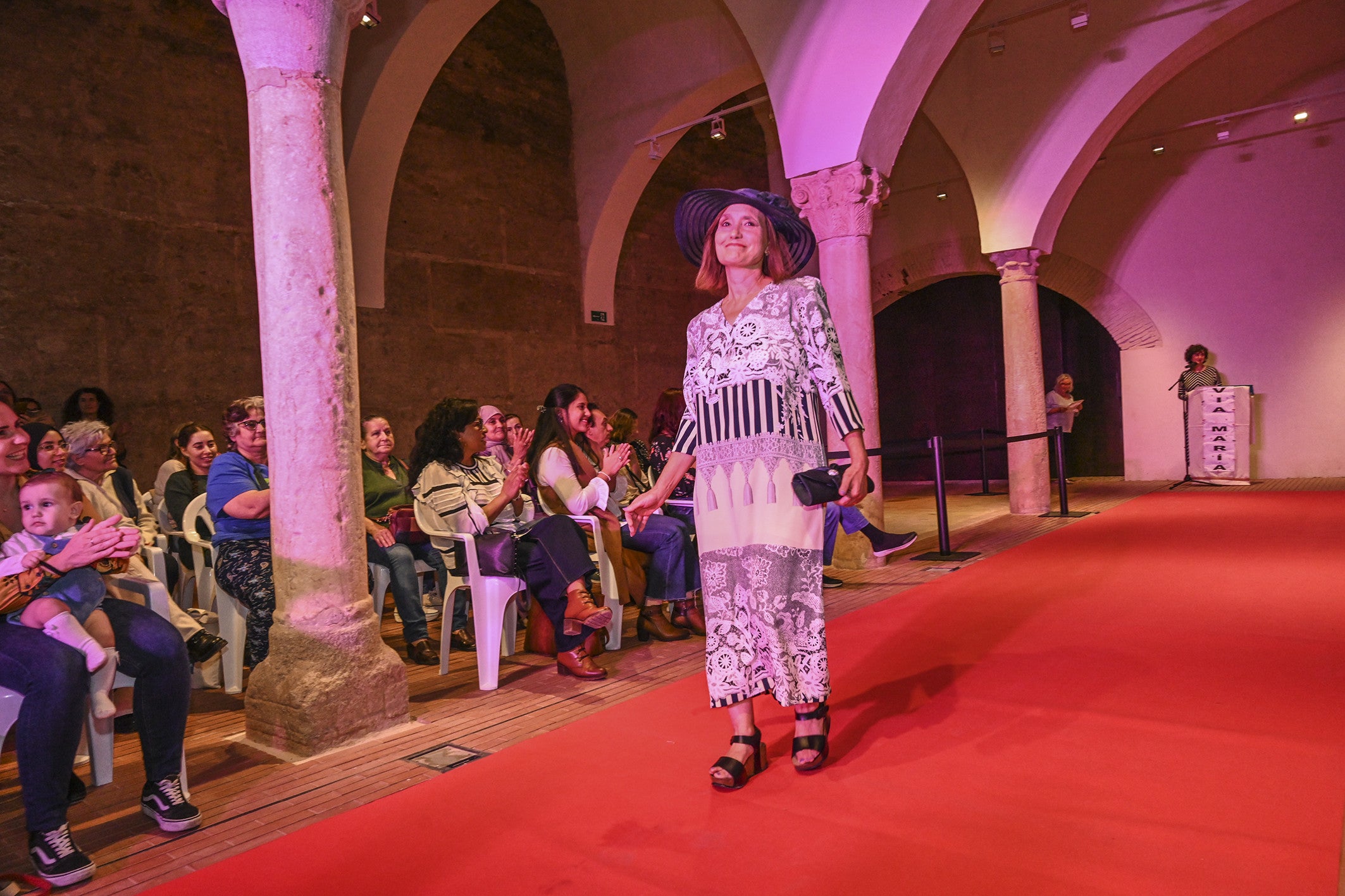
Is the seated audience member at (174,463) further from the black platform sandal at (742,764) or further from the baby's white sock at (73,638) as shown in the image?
the black platform sandal at (742,764)

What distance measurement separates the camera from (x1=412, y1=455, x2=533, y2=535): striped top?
4.14m

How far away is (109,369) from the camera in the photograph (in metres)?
6.59

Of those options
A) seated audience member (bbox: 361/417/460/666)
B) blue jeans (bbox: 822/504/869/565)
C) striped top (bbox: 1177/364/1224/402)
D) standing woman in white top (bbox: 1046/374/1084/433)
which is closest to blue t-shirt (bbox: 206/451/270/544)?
seated audience member (bbox: 361/417/460/666)

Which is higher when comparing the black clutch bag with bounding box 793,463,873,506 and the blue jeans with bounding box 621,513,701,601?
the black clutch bag with bounding box 793,463,873,506

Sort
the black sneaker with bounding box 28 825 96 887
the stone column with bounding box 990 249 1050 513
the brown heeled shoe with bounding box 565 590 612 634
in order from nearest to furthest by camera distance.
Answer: the black sneaker with bounding box 28 825 96 887 < the brown heeled shoe with bounding box 565 590 612 634 < the stone column with bounding box 990 249 1050 513

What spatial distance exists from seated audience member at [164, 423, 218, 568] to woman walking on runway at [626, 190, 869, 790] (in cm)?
303

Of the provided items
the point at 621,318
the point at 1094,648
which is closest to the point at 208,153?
the point at 621,318

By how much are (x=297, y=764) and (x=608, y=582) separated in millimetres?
1681

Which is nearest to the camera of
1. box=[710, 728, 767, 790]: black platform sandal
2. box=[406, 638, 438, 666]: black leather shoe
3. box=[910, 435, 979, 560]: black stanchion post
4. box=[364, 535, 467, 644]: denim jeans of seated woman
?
box=[710, 728, 767, 790]: black platform sandal

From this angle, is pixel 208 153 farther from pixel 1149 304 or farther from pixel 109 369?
pixel 1149 304

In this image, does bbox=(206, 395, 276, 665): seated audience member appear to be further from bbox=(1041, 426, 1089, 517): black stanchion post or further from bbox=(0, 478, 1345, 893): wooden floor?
bbox=(1041, 426, 1089, 517): black stanchion post

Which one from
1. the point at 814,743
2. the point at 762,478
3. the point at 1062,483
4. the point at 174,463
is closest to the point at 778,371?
the point at 762,478

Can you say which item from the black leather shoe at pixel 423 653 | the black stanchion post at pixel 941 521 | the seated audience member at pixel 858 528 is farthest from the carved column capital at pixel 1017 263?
the black leather shoe at pixel 423 653

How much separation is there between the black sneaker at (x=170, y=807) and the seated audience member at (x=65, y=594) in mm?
265
